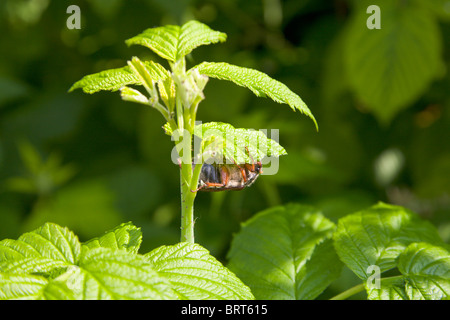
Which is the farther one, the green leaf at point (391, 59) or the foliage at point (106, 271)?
the green leaf at point (391, 59)

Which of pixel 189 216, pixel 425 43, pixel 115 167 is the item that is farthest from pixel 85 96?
pixel 189 216

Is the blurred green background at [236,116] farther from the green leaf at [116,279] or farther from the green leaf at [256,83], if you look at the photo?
the green leaf at [116,279]

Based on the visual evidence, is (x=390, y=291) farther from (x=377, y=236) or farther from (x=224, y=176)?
(x=224, y=176)

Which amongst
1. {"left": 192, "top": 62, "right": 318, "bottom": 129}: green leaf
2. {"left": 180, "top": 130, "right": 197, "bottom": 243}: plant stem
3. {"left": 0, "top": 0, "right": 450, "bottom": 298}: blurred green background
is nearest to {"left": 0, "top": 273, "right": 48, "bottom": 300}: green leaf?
{"left": 180, "top": 130, "right": 197, "bottom": 243}: plant stem

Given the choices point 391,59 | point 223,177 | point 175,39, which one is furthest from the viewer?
point 391,59

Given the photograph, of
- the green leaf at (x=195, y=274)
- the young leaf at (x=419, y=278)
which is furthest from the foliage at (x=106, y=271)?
the young leaf at (x=419, y=278)

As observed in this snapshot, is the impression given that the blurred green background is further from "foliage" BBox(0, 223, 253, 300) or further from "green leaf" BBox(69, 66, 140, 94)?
"foliage" BBox(0, 223, 253, 300)

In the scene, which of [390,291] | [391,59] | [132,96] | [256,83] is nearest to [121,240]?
[132,96]
